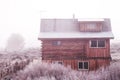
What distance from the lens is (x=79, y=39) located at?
3203cm

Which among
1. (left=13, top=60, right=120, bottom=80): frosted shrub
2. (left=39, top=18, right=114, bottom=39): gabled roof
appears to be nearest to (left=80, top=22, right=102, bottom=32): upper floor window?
(left=39, top=18, right=114, bottom=39): gabled roof

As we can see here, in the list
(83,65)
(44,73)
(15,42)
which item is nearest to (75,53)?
(83,65)

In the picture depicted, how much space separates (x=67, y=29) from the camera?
111ft

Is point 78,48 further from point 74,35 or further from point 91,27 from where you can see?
point 91,27

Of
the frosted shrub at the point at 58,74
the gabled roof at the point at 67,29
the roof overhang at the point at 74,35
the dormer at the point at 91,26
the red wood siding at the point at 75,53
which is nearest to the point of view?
the frosted shrub at the point at 58,74

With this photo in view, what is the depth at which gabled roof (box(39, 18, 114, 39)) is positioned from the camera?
1272 inches

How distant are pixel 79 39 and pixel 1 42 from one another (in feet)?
559

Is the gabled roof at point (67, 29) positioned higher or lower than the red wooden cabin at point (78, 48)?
higher

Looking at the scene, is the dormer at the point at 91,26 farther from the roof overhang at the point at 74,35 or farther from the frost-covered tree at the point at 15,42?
the frost-covered tree at the point at 15,42

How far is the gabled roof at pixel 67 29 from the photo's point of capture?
3231 cm

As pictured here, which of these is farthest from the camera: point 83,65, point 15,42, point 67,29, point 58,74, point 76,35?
point 15,42

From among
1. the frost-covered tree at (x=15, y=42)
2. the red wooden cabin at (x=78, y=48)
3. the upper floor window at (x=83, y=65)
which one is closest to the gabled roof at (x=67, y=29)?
the red wooden cabin at (x=78, y=48)

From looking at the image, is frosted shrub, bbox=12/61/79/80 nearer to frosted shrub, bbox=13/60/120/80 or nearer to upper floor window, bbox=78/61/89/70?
frosted shrub, bbox=13/60/120/80

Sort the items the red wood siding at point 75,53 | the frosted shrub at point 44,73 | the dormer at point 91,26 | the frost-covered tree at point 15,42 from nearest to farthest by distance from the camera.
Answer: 1. the frosted shrub at point 44,73
2. the red wood siding at point 75,53
3. the dormer at point 91,26
4. the frost-covered tree at point 15,42
